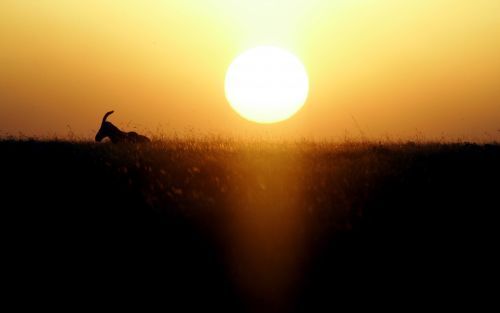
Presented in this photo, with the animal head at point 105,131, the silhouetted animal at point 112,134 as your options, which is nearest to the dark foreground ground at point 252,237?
the silhouetted animal at point 112,134

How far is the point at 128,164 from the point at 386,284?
5883mm

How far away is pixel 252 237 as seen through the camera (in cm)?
638

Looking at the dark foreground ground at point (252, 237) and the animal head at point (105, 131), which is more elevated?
the animal head at point (105, 131)

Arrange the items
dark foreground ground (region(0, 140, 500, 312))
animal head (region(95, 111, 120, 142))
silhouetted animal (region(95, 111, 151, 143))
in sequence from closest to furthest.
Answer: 1. dark foreground ground (region(0, 140, 500, 312))
2. silhouetted animal (region(95, 111, 151, 143))
3. animal head (region(95, 111, 120, 142))

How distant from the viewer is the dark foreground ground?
17.9 ft

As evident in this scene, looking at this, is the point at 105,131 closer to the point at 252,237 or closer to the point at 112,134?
the point at 112,134

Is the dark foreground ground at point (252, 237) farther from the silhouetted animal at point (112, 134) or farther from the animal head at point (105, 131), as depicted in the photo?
the animal head at point (105, 131)

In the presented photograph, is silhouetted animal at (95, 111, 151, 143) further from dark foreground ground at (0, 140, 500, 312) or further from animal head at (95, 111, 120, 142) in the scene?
dark foreground ground at (0, 140, 500, 312)

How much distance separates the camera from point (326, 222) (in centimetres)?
658

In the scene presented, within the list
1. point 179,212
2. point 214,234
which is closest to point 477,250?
point 214,234

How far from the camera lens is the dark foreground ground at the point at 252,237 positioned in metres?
5.46

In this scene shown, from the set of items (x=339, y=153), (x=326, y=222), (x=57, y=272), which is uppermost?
(x=339, y=153)

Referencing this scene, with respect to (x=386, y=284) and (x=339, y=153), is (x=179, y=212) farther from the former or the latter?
(x=339, y=153)

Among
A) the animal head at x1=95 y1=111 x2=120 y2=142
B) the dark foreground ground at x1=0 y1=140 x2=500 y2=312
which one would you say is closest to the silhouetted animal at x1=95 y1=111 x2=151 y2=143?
the animal head at x1=95 y1=111 x2=120 y2=142
